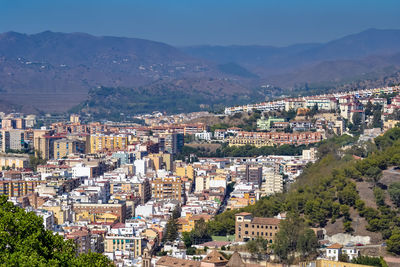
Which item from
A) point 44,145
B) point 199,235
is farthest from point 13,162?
point 199,235

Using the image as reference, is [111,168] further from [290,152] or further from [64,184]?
[290,152]

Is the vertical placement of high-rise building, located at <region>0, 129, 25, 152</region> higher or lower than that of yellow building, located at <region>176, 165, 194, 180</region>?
higher

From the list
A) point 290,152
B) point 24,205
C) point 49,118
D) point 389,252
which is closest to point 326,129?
point 290,152

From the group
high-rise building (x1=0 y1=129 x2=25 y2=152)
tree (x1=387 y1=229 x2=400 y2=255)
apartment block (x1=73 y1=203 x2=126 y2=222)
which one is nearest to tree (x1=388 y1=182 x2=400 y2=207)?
tree (x1=387 y1=229 x2=400 y2=255)

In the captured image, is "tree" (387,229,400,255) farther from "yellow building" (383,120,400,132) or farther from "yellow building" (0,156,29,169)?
"yellow building" (0,156,29,169)

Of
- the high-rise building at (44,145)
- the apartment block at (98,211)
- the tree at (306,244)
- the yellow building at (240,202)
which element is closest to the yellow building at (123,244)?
the apartment block at (98,211)

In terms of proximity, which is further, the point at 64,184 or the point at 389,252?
the point at 64,184
